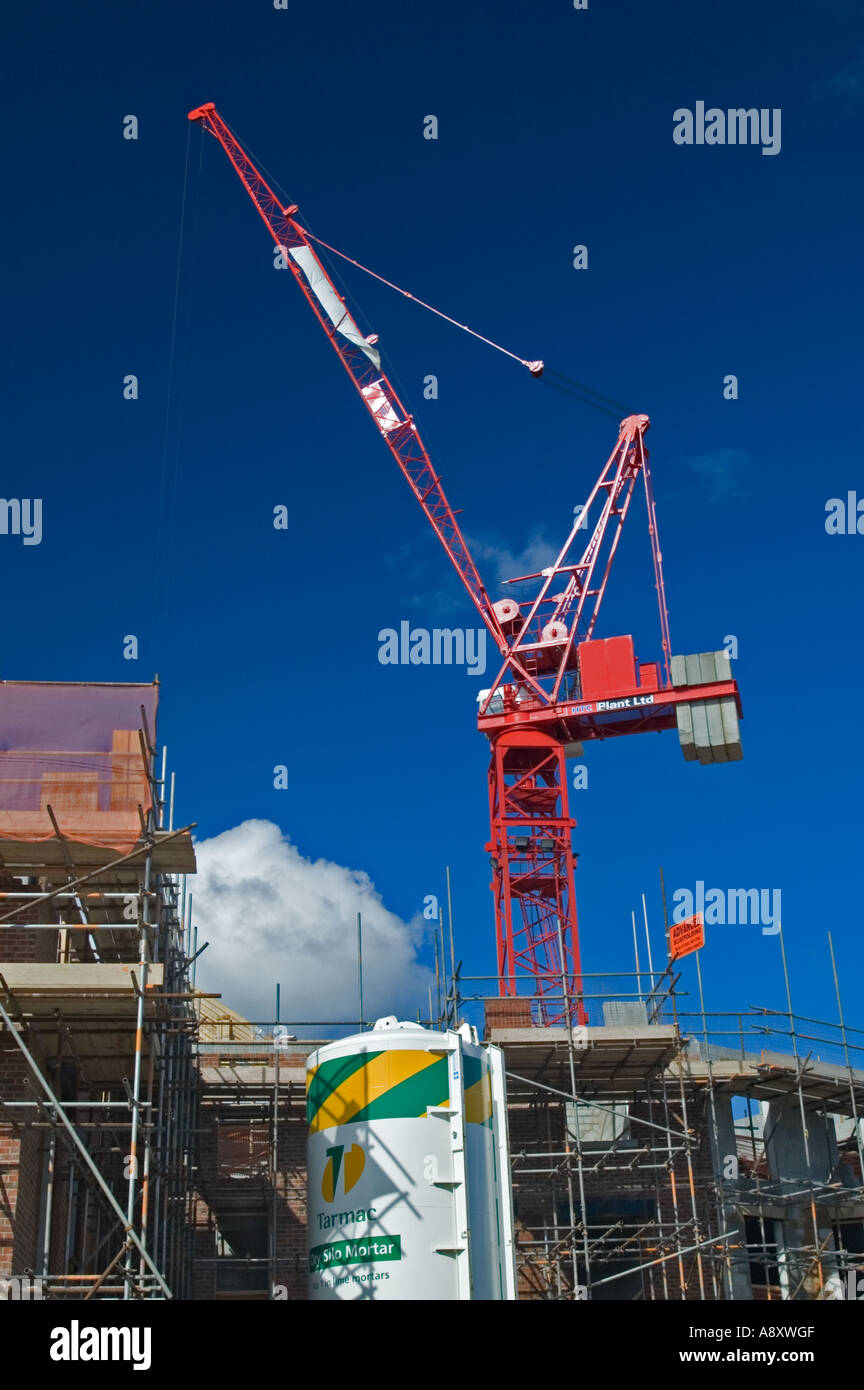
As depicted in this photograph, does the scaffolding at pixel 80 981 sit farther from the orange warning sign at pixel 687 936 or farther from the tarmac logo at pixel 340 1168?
the orange warning sign at pixel 687 936

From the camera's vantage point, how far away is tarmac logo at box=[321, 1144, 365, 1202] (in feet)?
51.4

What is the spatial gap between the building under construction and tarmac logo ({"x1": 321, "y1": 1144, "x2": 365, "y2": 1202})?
263 cm

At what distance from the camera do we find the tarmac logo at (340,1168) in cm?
1566

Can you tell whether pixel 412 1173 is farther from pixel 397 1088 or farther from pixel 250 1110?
pixel 250 1110

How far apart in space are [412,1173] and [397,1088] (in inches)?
35.9

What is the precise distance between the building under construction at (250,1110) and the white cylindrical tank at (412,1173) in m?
2.78

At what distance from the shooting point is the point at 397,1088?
15656 millimetres

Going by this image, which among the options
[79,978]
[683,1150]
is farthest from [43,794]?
[683,1150]

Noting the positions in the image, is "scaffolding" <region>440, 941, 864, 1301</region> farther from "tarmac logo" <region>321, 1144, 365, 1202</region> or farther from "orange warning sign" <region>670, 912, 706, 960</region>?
"tarmac logo" <region>321, 1144, 365, 1202</region>
